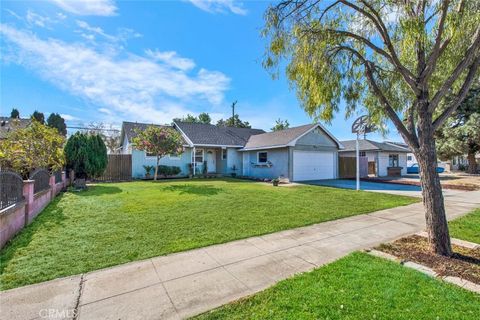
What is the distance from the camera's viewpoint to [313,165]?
1858cm

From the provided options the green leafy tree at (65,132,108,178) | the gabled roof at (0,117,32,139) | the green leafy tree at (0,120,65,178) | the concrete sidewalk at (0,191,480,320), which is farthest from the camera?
the green leafy tree at (65,132,108,178)

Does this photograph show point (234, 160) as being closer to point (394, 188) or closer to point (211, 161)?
point (211, 161)

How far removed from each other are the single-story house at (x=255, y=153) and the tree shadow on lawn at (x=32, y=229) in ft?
36.5

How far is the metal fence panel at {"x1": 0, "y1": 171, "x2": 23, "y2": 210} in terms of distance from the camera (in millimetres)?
4881

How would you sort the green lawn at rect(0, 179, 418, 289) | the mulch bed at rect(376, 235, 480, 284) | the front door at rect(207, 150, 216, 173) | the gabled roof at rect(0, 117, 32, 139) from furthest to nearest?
the front door at rect(207, 150, 216, 173)
the gabled roof at rect(0, 117, 32, 139)
the green lawn at rect(0, 179, 418, 289)
the mulch bed at rect(376, 235, 480, 284)

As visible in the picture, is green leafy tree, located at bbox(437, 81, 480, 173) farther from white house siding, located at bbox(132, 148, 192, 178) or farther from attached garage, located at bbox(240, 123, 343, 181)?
white house siding, located at bbox(132, 148, 192, 178)

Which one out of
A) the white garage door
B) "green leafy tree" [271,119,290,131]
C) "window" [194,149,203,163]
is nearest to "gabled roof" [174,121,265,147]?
"window" [194,149,203,163]

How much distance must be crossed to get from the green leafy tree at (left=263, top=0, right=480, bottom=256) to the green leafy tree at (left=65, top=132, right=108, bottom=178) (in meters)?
11.8

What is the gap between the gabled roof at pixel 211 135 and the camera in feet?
65.8

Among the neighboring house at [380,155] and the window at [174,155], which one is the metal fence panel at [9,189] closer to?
the window at [174,155]

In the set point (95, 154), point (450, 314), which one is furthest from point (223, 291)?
point (95, 154)

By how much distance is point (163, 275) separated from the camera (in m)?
3.56

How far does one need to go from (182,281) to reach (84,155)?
40.0 ft

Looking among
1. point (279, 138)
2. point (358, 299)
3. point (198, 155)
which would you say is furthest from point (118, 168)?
point (358, 299)
